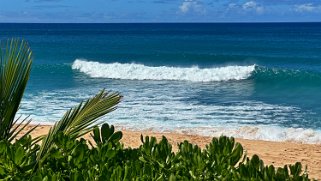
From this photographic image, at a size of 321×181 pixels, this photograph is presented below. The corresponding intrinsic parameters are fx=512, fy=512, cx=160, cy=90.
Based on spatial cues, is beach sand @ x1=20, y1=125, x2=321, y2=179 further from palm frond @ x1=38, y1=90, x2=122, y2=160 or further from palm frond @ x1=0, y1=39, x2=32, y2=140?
palm frond @ x1=0, y1=39, x2=32, y2=140

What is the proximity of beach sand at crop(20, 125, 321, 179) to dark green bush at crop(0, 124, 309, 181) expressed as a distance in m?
6.20

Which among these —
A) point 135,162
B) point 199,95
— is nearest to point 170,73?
point 199,95

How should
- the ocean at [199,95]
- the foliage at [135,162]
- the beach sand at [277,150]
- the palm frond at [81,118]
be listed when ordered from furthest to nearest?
the ocean at [199,95]
the beach sand at [277,150]
the palm frond at [81,118]
the foliage at [135,162]

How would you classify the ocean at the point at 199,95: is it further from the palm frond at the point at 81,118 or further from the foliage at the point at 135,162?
the foliage at the point at 135,162

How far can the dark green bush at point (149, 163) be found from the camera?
1929 mm

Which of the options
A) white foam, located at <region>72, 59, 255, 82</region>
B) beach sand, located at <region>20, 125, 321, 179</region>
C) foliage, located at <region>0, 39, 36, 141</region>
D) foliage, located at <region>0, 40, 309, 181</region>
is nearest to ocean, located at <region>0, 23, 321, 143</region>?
white foam, located at <region>72, 59, 255, 82</region>

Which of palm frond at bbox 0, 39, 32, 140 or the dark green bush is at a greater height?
palm frond at bbox 0, 39, 32, 140

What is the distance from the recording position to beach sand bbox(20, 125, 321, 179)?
28.3ft

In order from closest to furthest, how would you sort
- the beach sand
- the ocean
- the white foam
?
1. the beach sand
2. the ocean
3. the white foam

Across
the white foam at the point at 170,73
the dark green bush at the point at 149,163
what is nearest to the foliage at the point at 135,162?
the dark green bush at the point at 149,163

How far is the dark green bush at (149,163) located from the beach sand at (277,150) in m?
6.20

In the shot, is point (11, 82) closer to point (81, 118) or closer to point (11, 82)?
point (11, 82)

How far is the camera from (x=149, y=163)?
7.14 ft

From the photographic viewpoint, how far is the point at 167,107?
14.4 meters
